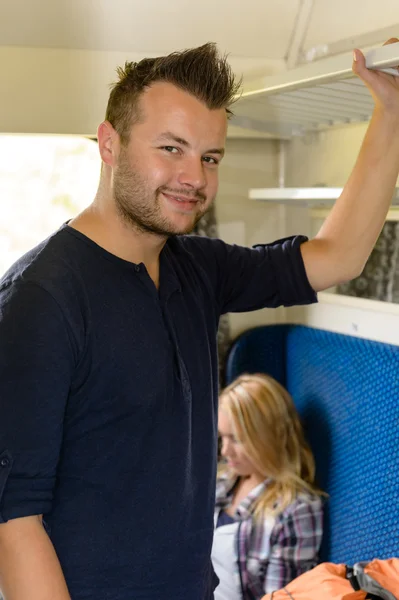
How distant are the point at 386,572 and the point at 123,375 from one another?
89 cm

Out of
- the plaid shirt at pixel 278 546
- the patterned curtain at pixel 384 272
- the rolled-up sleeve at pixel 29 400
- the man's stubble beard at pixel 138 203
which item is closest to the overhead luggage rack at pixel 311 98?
the patterned curtain at pixel 384 272

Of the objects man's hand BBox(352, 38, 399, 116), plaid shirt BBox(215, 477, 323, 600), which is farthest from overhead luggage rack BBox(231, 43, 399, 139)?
plaid shirt BBox(215, 477, 323, 600)

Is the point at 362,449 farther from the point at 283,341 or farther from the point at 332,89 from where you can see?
the point at 332,89

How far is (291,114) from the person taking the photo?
7.29ft

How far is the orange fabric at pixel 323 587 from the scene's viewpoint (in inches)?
67.6

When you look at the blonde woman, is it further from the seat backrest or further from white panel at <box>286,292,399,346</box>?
white panel at <box>286,292,399,346</box>

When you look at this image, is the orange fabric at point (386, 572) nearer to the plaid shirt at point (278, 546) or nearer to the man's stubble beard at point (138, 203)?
the plaid shirt at point (278, 546)

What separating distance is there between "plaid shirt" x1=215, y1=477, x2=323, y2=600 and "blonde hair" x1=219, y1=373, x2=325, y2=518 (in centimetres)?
4

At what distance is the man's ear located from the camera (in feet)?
4.39

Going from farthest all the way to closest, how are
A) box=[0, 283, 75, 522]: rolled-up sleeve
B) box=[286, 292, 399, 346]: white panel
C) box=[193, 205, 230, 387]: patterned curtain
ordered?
box=[193, 205, 230, 387]: patterned curtain, box=[286, 292, 399, 346]: white panel, box=[0, 283, 75, 522]: rolled-up sleeve

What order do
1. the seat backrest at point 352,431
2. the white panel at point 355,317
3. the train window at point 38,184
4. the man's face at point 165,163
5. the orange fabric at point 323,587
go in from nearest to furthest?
the man's face at point 165,163, the orange fabric at point 323,587, the seat backrest at point 352,431, the white panel at point 355,317, the train window at point 38,184

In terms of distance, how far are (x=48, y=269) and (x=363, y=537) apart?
119 cm

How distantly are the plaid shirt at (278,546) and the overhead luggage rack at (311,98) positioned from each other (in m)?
1.00

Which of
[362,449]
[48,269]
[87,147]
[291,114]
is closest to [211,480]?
[48,269]
